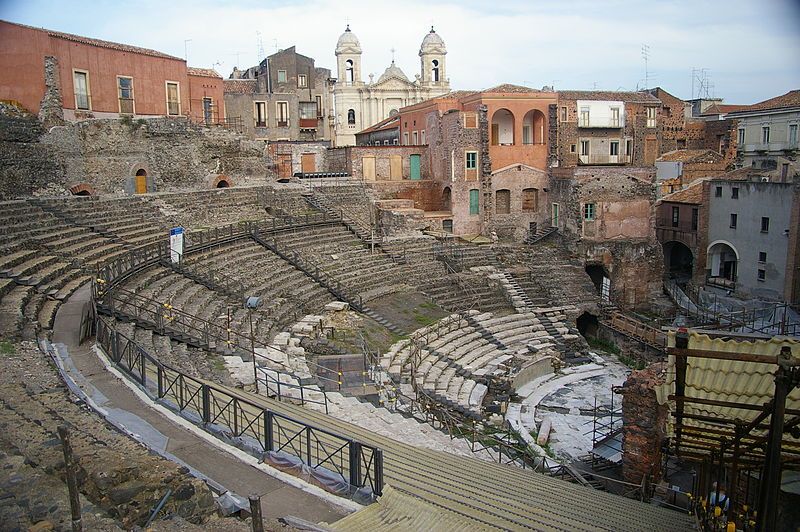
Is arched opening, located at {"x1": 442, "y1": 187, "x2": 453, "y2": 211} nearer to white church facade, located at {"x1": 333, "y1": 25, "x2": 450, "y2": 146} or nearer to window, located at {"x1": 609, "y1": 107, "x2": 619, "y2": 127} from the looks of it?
window, located at {"x1": 609, "y1": 107, "x2": 619, "y2": 127}

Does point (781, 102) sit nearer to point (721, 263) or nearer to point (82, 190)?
point (721, 263)

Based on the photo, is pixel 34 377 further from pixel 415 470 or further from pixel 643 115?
pixel 643 115

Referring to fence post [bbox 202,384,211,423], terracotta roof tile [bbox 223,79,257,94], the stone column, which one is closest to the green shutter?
the stone column

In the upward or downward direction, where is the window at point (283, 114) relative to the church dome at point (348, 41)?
downward

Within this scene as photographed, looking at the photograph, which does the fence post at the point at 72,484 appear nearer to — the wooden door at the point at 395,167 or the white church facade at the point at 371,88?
the wooden door at the point at 395,167

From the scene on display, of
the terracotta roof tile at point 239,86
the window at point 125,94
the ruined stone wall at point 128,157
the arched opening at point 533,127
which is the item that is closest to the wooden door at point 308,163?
the ruined stone wall at point 128,157

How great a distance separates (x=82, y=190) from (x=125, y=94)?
18.6 ft

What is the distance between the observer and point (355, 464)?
824cm

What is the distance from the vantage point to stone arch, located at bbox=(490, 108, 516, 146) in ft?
114

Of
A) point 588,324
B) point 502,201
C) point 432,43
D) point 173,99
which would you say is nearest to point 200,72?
point 173,99

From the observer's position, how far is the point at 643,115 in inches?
1433

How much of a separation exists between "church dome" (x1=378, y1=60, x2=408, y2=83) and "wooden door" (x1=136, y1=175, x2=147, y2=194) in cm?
3380

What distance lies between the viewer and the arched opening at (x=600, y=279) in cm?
3011

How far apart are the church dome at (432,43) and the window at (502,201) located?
29.4m
